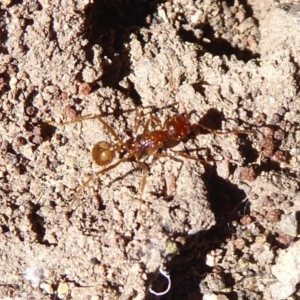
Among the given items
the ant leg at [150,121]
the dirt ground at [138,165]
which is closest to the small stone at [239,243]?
the dirt ground at [138,165]

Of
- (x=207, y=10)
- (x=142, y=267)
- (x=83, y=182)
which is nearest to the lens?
(x=142, y=267)

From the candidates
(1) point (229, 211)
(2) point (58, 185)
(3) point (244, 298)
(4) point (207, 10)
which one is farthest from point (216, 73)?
(3) point (244, 298)

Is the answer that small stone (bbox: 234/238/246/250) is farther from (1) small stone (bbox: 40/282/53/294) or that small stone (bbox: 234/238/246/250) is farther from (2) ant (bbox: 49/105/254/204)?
(1) small stone (bbox: 40/282/53/294)

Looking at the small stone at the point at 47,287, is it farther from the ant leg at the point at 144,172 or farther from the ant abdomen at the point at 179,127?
the ant abdomen at the point at 179,127

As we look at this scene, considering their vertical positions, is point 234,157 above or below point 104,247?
above

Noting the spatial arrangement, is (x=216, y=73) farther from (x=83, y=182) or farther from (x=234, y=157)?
(x=83, y=182)

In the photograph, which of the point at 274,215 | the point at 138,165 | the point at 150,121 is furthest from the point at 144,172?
the point at 274,215
